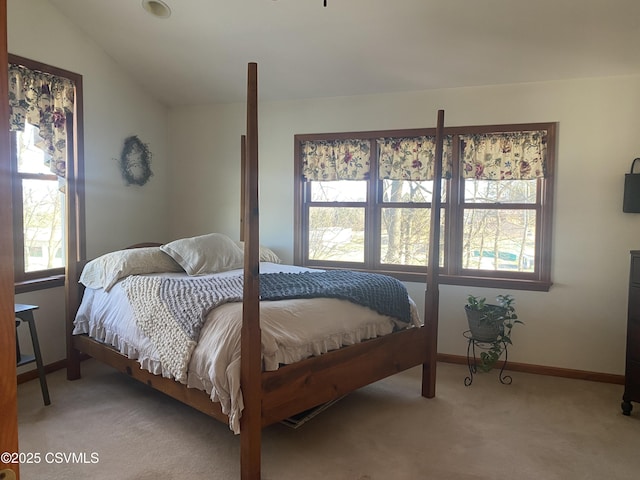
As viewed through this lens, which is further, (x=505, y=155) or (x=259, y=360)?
(x=505, y=155)

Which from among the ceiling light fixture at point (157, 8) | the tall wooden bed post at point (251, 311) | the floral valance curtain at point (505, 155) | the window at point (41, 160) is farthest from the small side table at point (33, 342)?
the floral valance curtain at point (505, 155)

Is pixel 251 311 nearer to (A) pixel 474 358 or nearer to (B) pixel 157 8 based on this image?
(A) pixel 474 358

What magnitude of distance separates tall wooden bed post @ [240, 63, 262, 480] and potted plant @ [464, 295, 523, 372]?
2.06 metres

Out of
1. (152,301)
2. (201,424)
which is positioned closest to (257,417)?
(201,424)

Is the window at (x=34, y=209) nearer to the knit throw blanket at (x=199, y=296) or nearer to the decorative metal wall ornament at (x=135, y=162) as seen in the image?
the decorative metal wall ornament at (x=135, y=162)

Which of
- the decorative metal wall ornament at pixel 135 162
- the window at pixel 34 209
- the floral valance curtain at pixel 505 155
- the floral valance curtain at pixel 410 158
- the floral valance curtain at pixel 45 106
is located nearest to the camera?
the floral valance curtain at pixel 45 106

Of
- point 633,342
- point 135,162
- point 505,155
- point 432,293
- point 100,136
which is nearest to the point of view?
point 633,342

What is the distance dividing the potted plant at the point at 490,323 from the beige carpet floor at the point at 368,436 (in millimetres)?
268

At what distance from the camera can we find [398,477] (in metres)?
2.23

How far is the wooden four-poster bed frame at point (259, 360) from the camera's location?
2.07 meters

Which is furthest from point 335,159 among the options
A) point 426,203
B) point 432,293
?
point 432,293

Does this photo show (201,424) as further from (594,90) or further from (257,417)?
(594,90)

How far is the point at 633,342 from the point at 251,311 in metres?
2.42

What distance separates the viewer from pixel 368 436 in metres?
2.62
